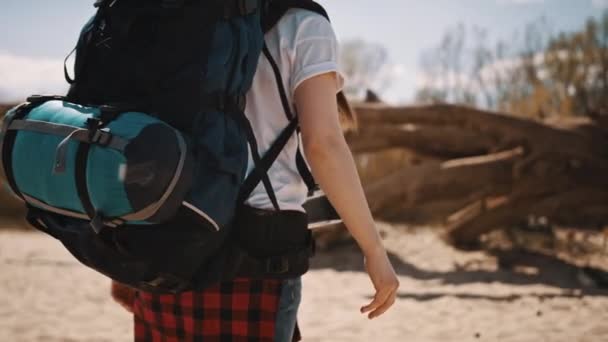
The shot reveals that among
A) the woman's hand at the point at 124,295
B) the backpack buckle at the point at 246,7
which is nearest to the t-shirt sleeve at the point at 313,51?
the backpack buckle at the point at 246,7

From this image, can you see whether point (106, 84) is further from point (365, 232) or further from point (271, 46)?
point (365, 232)

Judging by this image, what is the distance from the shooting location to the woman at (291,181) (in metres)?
1.17

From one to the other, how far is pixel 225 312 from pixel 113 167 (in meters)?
0.44

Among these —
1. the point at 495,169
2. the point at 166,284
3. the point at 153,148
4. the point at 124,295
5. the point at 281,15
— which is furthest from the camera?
the point at 495,169

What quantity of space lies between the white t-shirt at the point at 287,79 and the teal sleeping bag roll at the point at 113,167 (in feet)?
0.71

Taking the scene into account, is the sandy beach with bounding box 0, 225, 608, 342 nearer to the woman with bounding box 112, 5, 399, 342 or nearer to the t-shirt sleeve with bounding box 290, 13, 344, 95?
the woman with bounding box 112, 5, 399, 342

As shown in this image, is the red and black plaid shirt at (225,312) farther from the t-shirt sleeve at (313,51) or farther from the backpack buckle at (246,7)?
the backpack buckle at (246,7)

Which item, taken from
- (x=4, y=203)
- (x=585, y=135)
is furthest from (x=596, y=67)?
(x=4, y=203)

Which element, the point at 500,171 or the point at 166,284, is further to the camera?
the point at 500,171

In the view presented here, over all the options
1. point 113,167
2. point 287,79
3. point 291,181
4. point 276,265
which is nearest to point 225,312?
point 276,265

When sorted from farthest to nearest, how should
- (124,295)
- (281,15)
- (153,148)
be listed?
1. (124,295)
2. (281,15)
3. (153,148)

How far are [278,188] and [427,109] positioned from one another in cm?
708

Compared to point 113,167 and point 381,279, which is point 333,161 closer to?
point 381,279

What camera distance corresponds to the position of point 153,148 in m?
0.99
